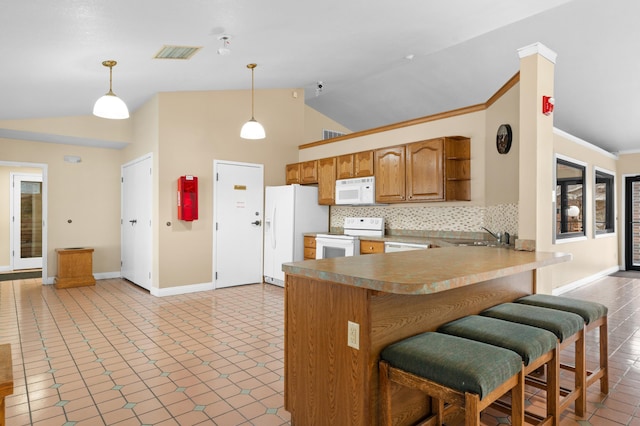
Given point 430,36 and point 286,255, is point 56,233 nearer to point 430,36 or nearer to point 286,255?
point 286,255

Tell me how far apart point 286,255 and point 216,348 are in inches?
106

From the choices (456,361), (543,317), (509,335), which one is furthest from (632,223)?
(456,361)

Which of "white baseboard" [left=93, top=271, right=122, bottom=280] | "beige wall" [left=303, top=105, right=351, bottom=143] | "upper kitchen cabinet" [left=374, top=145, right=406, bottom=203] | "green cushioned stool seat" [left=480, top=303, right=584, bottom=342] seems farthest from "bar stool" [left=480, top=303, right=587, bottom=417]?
"white baseboard" [left=93, top=271, right=122, bottom=280]

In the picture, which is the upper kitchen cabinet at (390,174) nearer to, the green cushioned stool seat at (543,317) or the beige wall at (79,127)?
the green cushioned stool seat at (543,317)

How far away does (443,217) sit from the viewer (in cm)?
504

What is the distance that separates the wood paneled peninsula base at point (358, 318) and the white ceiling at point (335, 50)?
2.28m

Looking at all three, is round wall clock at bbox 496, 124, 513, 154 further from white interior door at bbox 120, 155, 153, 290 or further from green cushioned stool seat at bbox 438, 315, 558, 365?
white interior door at bbox 120, 155, 153, 290

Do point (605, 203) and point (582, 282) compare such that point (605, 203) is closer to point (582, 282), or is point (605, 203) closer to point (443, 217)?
point (582, 282)

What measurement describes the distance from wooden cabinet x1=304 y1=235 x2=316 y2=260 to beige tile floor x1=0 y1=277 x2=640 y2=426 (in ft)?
3.05

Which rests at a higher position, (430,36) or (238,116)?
(430,36)

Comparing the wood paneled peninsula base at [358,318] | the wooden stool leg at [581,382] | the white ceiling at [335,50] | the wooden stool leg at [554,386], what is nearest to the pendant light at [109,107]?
the white ceiling at [335,50]

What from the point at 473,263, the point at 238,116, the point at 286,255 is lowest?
the point at 286,255

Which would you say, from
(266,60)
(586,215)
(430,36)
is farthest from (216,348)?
(586,215)

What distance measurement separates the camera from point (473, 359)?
1.51 metres
